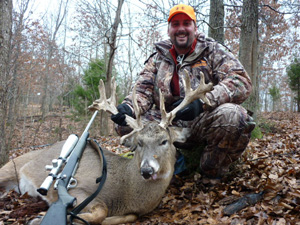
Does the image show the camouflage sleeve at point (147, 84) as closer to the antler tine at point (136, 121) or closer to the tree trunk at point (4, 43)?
the antler tine at point (136, 121)

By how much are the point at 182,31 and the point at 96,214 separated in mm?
3198

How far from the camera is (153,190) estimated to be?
349 cm

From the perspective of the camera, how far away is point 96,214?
121 inches

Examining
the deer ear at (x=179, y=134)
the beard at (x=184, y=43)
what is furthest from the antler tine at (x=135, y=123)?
the beard at (x=184, y=43)

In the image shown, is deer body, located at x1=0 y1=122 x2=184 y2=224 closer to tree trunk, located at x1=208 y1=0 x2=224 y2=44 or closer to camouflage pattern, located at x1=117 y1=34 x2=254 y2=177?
camouflage pattern, located at x1=117 y1=34 x2=254 y2=177

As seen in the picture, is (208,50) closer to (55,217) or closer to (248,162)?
(248,162)

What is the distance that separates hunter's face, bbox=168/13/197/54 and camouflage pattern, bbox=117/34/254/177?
18 centimetres

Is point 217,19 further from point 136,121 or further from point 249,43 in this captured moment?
point 136,121

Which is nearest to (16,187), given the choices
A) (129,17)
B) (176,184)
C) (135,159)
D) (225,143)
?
(135,159)

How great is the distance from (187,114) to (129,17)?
1425 centimetres

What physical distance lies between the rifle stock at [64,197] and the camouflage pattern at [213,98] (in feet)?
3.94

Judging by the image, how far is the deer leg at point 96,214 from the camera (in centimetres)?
299

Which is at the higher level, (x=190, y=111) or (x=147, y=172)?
(x=190, y=111)

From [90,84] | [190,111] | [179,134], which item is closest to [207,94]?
[190,111]
